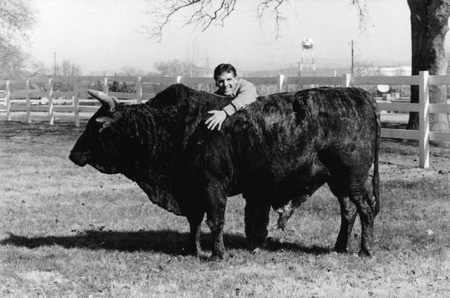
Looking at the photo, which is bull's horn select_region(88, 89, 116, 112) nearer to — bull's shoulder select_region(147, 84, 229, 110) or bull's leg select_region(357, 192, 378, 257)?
bull's shoulder select_region(147, 84, 229, 110)

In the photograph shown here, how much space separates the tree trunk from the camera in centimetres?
1844

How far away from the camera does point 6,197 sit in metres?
11.5

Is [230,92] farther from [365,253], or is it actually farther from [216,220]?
[365,253]

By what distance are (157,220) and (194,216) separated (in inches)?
81.2

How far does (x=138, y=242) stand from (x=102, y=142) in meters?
1.36

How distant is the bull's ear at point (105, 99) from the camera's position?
7.19 meters

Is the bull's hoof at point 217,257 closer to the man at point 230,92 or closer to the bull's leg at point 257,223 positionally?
the bull's leg at point 257,223

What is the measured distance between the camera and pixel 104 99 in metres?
7.20

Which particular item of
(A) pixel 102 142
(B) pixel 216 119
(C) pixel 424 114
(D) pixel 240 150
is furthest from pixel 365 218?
(C) pixel 424 114

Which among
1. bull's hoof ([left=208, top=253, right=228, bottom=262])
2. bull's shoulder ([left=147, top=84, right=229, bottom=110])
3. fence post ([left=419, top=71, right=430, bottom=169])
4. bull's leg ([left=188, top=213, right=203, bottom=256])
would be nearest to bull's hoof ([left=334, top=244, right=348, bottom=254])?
bull's hoof ([left=208, top=253, right=228, bottom=262])

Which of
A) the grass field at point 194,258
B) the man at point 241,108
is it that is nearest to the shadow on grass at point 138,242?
the grass field at point 194,258

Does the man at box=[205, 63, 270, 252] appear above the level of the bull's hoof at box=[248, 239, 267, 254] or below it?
above

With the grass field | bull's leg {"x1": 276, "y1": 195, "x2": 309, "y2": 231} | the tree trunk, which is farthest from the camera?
the tree trunk

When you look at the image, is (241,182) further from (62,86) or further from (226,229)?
(62,86)
